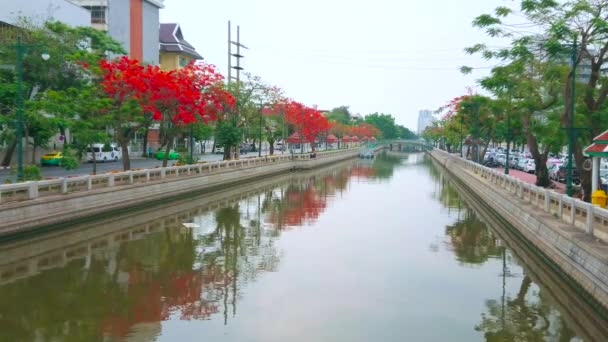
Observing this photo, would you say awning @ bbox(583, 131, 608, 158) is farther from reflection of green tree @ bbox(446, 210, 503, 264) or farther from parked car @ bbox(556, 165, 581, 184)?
parked car @ bbox(556, 165, 581, 184)

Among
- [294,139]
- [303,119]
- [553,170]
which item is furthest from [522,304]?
[303,119]

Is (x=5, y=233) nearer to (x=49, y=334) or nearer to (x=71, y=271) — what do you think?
(x=71, y=271)

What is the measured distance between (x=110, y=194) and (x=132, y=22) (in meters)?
40.8

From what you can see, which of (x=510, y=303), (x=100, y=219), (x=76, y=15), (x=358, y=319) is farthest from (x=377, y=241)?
(x=76, y=15)

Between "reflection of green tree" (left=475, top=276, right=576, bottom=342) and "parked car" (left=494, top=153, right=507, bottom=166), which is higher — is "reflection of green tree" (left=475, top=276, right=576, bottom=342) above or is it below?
below

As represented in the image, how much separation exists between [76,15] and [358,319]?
47113 millimetres

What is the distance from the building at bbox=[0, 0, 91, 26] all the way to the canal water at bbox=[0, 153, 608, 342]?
904 inches

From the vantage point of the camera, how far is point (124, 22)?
61219mm

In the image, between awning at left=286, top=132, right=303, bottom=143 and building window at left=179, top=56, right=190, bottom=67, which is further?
building window at left=179, top=56, right=190, bottom=67

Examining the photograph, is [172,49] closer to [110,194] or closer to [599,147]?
[110,194]

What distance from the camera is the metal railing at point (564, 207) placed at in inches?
609

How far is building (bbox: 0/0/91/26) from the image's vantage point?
1668 inches

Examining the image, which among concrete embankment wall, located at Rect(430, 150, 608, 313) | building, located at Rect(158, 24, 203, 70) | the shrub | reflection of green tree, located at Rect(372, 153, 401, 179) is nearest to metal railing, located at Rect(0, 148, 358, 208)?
the shrub

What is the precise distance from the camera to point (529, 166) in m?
50.0
